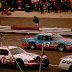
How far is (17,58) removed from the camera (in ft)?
74.3

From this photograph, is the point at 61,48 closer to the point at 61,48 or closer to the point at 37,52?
the point at 61,48

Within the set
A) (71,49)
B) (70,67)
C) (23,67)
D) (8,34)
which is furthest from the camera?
(8,34)

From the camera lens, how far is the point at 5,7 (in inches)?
1843

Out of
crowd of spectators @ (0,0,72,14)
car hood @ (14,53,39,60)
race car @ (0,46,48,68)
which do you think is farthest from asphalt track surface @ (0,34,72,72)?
crowd of spectators @ (0,0,72,14)

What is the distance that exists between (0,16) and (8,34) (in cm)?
865

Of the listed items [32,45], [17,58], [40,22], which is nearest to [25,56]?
[17,58]

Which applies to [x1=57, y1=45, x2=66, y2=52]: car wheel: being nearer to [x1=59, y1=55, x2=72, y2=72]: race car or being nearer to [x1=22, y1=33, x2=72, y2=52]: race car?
[x1=22, y1=33, x2=72, y2=52]: race car

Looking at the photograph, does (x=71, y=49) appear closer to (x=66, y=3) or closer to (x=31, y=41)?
(x=31, y=41)

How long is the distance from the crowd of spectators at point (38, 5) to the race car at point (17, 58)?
68.8 ft

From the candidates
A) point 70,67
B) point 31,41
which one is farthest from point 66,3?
point 70,67

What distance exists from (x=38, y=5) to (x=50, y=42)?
16561 mm

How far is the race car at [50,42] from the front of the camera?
28.4 meters

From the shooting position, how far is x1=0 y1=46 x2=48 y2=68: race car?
73.6 ft

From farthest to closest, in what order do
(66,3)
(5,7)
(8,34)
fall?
(5,7) → (66,3) → (8,34)
